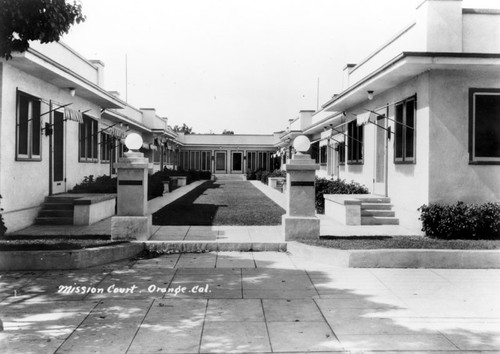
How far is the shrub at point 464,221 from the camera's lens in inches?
367

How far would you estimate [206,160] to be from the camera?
47750mm

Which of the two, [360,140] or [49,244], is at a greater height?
[360,140]

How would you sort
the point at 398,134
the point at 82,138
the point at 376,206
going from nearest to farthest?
the point at 398,134, the point at 376,206, the point at 82,138

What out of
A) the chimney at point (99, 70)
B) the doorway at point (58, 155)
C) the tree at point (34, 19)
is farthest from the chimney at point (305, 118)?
the tree at point (34, 19)

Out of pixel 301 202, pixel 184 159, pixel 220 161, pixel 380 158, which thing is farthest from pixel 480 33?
pixel 220 161

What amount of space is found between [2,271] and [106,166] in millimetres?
12587

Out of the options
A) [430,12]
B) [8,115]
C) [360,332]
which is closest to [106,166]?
[8,115]

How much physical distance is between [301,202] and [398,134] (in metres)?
4.14

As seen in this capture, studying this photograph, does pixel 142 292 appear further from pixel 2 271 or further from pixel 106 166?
pixel 106 166

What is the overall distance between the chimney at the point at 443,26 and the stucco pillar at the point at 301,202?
3.80 meters

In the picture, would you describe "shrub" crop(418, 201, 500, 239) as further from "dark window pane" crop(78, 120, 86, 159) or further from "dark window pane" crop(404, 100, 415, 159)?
"dark window pane" crop(78, 120, 86, 159)

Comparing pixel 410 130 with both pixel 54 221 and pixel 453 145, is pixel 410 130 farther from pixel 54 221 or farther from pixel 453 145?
pixel 54 221

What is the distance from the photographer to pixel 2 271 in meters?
7.52

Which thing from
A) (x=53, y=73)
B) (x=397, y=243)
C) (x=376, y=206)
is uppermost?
(x=53, y=73)
